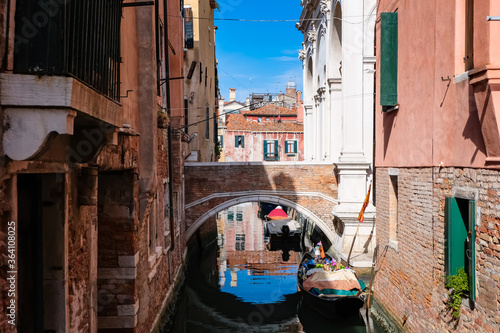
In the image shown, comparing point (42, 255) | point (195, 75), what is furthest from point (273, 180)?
point (42, 255)

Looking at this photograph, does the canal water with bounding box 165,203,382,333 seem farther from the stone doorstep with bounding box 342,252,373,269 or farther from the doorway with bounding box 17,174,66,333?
the doorway with bounding box 17,174,66,333

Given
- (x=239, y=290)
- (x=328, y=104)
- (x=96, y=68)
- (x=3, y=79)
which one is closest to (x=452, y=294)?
(x=96, y=68)

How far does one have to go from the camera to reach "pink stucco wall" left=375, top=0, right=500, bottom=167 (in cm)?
430

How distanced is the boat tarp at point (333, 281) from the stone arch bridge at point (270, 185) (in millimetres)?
2781

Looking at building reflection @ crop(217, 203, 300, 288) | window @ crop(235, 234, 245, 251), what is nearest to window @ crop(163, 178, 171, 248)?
building reflection @ crop(217, 203, 300, 288)

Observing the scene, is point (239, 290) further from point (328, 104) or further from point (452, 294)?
point (452, 294)

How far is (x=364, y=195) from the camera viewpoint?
11.6 meters

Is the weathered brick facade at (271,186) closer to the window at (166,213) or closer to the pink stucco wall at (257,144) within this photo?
the window at (166,213)

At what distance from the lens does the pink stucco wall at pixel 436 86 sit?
430 centimetres

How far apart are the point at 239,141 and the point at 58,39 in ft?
96.6

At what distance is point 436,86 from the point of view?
210 inches

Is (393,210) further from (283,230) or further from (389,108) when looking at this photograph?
(283,230)

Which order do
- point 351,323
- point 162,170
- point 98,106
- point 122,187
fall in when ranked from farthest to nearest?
point 351,323 → point 162,170 → point 122,187 → point 98,106

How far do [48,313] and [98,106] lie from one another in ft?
5.12
